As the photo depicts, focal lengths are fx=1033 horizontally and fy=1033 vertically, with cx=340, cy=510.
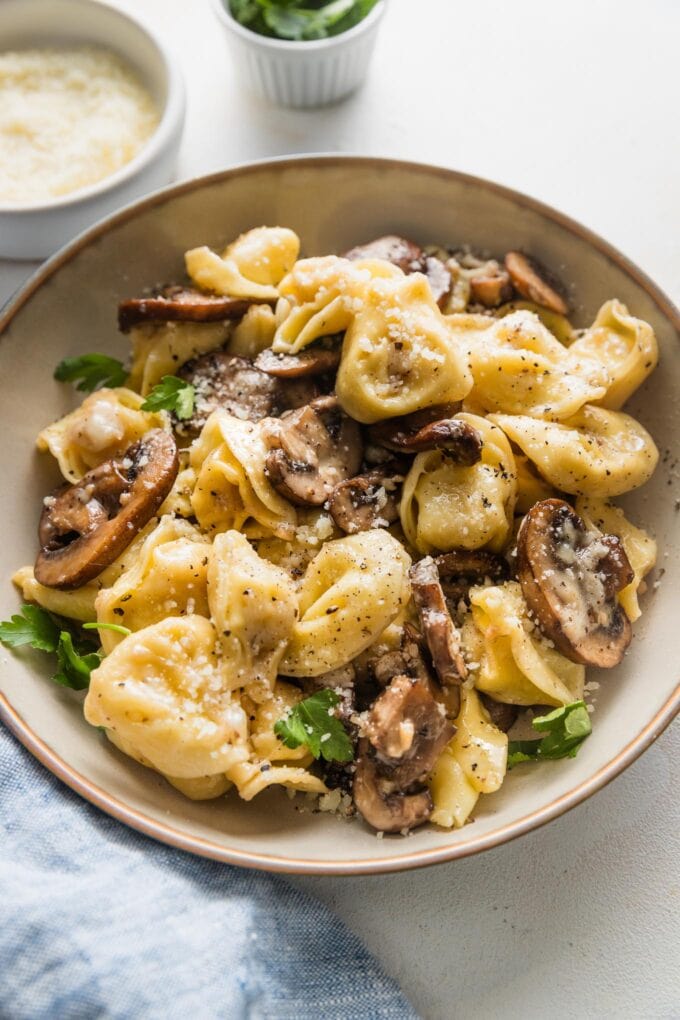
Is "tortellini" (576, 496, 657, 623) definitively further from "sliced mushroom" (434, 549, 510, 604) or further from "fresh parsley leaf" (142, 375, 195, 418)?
"fresh parsley leaf" (142, 375, 195, 418)

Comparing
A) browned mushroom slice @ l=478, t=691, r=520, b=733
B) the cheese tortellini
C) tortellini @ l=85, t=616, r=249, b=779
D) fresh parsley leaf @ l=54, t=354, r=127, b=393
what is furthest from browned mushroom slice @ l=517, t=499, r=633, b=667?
fresh parsley leaf @ l=54, t=354, r=127, b=393

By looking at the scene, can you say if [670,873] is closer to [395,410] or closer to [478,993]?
[478,993]

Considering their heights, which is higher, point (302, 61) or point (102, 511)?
point (302, 61)

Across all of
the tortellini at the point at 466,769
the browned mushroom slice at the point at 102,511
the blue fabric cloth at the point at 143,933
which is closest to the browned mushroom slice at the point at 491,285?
the browned mushroom slice at the point at 102,511

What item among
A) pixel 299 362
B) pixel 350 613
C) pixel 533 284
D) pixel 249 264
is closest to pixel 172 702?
pixel 350 613

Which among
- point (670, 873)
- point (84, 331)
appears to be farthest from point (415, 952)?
point (84, 331)

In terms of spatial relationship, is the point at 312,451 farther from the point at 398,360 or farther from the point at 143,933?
the point at 143,933
